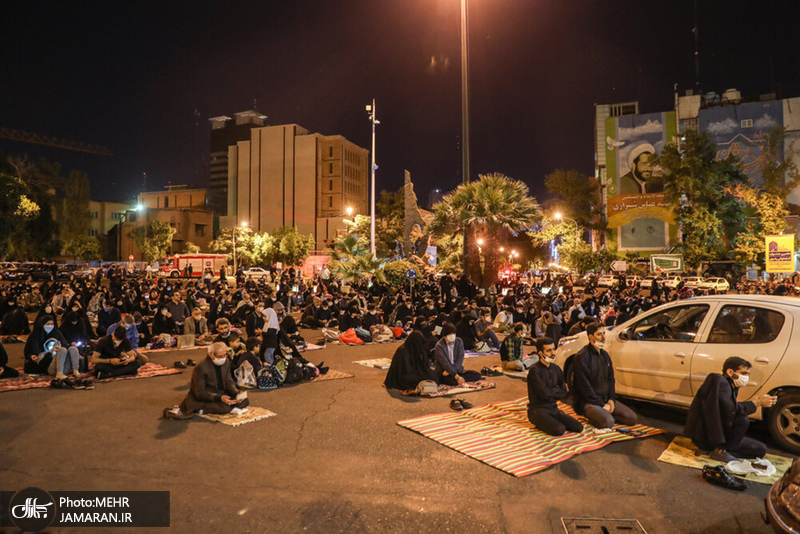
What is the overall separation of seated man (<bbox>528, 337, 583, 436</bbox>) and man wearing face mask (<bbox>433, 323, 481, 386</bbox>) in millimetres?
2512

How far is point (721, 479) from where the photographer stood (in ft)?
16.4

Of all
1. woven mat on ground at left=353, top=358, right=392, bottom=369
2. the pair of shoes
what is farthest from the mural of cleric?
the pair of shoes

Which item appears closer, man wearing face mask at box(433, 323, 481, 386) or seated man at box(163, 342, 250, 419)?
seated man at box(163, 342, 250, 419)

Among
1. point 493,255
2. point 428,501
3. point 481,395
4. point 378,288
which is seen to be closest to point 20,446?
point 428,501

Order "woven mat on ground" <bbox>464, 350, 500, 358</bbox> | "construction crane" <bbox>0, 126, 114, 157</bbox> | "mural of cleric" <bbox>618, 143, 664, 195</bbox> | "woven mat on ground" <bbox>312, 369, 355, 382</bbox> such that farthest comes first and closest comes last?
"construction crane" <bbox>0, 126, 114, 157</bbox>
"mural of cleric" <bbox>618, 143, 664, 195</bbox>
"woven mat on ground" <bbox>464, 350, 500, 358</bbox>
"woven mat on ground" <bbox>312, 369, 355, 382</bbox>

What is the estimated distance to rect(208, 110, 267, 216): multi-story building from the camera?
11362 centimetres

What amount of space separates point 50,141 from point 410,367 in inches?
5374

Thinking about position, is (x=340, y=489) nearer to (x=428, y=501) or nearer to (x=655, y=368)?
(x=428, y=501)

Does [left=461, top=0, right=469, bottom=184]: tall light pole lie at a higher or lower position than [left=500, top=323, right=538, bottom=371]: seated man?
higher

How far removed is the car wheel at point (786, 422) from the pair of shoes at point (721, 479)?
123cm

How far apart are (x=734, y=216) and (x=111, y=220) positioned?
84.8 meters

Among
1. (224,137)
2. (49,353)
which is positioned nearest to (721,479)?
(49,353)

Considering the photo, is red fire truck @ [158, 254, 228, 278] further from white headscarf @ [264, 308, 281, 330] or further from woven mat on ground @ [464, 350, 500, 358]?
woven mat on ground @ [464, 350, 500, 358]

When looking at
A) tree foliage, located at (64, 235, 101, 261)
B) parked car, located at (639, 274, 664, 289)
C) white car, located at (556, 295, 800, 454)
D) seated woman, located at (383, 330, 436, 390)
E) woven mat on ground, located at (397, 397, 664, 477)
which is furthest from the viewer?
tree foliage, located at (64, 235, 101, 261)
